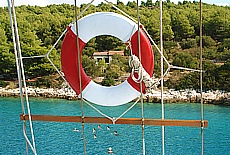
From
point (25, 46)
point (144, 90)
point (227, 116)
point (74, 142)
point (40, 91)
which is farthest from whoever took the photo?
point (25, 46)

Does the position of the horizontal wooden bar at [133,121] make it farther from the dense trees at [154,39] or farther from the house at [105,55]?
the house at [105,55]

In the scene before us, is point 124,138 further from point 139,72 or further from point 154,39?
point 154,39

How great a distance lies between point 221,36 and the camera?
12.3m

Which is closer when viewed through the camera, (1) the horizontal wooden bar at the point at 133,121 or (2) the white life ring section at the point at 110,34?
(1) the horizontal wooden bar at the point at 133,121

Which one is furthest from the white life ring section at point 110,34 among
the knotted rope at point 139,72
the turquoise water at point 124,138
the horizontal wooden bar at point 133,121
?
the turquoise water at point 124,138

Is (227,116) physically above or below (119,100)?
below

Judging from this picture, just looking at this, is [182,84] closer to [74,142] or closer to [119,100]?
[74,142]

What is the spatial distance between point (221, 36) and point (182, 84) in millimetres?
2960

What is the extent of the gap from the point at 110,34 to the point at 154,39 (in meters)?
10.1

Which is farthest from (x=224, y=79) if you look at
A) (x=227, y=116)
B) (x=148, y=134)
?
(x=148, y=134)

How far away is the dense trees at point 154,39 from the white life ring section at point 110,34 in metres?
8.56

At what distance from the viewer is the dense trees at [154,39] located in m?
10.4

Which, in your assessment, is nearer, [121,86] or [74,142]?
[121,86]

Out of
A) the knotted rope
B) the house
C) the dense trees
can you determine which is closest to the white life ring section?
the knotted rope
